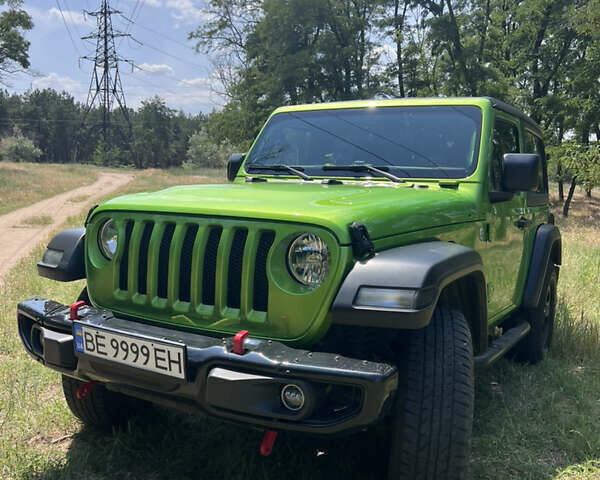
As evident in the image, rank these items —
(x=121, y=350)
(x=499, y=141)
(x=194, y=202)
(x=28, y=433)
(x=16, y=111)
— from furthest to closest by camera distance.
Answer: (x=16, y=111) < (x=499, y=141) < (x=28, y=433) < (x=194, y=202) < (x=121, y=350)

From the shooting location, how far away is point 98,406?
3.06 m

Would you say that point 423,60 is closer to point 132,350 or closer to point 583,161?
Answer: point 583,161

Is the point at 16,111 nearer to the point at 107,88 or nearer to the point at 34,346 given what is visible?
the point at 107,88

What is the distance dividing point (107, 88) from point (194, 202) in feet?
208

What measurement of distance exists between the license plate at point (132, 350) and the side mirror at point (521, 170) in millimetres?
2068

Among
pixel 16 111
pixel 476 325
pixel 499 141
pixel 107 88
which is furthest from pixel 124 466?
pixel 16 111

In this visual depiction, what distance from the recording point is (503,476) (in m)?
2.81

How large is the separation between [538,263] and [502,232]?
2.42 feet

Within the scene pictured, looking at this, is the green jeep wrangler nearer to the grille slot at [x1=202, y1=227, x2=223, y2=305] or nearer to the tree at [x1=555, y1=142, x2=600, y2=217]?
the grille slot at [x1=202, y1=227, x2=223, y2=305]

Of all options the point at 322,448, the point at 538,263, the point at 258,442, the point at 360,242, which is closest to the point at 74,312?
the point at 258,442

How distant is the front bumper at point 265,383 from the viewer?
1.91 metres

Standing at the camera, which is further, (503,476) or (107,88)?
(107,88)

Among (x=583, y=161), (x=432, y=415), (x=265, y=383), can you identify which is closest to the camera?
(x=265, y=383)

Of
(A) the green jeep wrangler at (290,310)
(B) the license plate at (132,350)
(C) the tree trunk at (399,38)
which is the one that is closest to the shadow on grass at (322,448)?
(A) the green jeep wrangler at (290,310)
